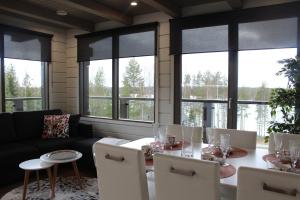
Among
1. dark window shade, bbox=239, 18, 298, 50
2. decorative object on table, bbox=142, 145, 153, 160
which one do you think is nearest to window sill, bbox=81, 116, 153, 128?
dark window shade, bbox=239, 18, 298, 50

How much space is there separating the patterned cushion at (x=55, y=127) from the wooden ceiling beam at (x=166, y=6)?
2553 mm

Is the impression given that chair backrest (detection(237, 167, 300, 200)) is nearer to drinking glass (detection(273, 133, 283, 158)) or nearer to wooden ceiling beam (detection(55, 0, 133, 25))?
drinking glass (detection(273, 133, 283, 158))

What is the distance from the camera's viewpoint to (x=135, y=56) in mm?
4348

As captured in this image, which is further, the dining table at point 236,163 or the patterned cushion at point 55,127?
the patterned cushion at point 55,127

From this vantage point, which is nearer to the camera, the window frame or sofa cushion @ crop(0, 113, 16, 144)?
the window frame

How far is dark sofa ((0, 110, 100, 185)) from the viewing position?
11.0ft

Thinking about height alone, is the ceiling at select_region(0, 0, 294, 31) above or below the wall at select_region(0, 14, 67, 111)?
above

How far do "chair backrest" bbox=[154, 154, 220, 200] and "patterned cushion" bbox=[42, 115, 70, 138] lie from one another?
3225 mm

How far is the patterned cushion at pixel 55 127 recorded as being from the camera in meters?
4.32

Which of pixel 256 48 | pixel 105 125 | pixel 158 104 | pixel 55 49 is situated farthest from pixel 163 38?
pixel 55 49

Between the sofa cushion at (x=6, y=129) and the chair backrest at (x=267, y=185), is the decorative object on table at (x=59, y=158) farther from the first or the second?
the chair backrest at (x=267, y=185)

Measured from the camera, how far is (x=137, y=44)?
4.32 metres

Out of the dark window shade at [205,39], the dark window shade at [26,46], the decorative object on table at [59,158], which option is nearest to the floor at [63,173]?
the decorative object on table at [59,158]

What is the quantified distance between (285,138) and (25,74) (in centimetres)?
451
